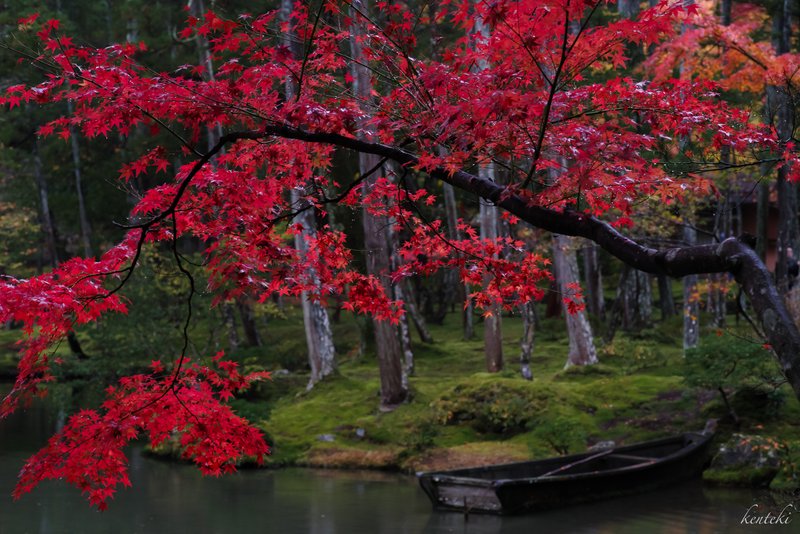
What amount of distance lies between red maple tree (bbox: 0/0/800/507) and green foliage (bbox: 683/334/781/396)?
24.5ft

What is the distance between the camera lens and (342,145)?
224 inches

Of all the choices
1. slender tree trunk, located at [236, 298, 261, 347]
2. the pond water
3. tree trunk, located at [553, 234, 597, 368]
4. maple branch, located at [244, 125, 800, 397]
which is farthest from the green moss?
slender tree trunk, located at [236, 298, 261, 347]

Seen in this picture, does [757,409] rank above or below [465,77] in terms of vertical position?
below

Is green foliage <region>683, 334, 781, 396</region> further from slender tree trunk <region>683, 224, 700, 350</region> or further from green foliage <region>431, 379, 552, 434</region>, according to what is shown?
slender tree trunk <region>683, 224, 700, 350</region>

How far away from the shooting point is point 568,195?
523cm

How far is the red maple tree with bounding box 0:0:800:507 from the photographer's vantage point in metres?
5.31

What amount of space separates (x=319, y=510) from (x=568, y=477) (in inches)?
144

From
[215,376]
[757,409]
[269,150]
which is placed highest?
[269,150]

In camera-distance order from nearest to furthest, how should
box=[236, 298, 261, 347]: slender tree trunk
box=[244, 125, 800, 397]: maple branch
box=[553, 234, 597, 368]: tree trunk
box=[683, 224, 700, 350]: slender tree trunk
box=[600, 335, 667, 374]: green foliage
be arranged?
1. box=[244, 125, 800, 397]: maple branch
2. box=[683, 224, 700, 350]: slender tree trunk
3. box=[553, 234, 597, 368]: tree trunk
4. box=[600, 335, 667, 374]: green foliage
5. box=[236, 298, 261, 347]: slender tree trunk

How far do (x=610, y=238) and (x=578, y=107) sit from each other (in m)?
1.64

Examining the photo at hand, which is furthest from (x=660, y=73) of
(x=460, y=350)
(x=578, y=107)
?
(x=578, y=107)

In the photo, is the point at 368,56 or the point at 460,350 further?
the point at 460,350

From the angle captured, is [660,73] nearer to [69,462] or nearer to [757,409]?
[757,409]

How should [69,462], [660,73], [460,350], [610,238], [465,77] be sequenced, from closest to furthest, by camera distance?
[610,238] < [465,77] < [69,462] < [660,73] < [460,350]
